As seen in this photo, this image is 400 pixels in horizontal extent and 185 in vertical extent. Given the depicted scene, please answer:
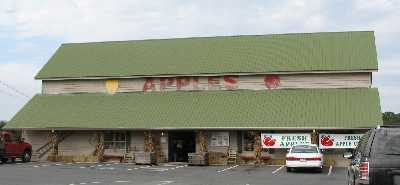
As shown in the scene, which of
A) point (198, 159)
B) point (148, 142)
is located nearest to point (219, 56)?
point (148, 142)

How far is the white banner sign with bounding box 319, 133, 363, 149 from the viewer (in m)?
33.9

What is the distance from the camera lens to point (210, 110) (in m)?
37.2

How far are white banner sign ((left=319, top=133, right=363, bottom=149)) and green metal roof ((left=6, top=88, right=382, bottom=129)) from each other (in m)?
0.84

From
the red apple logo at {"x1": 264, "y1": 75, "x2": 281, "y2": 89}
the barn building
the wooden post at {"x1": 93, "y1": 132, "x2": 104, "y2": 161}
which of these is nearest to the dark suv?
the barn building

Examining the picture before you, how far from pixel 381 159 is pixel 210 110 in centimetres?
2708

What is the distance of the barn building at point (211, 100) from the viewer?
35.2 metres

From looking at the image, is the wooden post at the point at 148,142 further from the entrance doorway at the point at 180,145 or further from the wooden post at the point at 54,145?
the wooden post at the point at 54,145

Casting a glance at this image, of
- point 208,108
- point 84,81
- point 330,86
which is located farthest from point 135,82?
point 330,86

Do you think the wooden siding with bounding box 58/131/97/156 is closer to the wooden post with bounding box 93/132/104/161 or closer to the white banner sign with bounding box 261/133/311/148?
the wooden post with bounding box 93/132/104/161

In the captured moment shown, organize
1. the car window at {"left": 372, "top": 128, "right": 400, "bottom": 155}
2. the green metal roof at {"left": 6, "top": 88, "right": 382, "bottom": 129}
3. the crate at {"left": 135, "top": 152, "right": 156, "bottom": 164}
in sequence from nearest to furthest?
the car window at {"left": 372, "top": 128, "right": 400, "bottom": 155}, the green metal roof at {"left": 6, "top": 88, "right": 382, "bottom": 129}, the crate at {"left": 135, "top": 152, "right": 156, "bottom": 164}

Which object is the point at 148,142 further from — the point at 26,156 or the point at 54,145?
the point at 26,156

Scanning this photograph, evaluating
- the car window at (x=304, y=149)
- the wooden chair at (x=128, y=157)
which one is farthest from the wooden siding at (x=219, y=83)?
the car window at (x=304, y=149)

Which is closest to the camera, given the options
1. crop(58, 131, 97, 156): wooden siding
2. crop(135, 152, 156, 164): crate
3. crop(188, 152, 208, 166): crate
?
crop(188, 152, 208, 166): crate

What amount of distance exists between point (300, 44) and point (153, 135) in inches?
483
